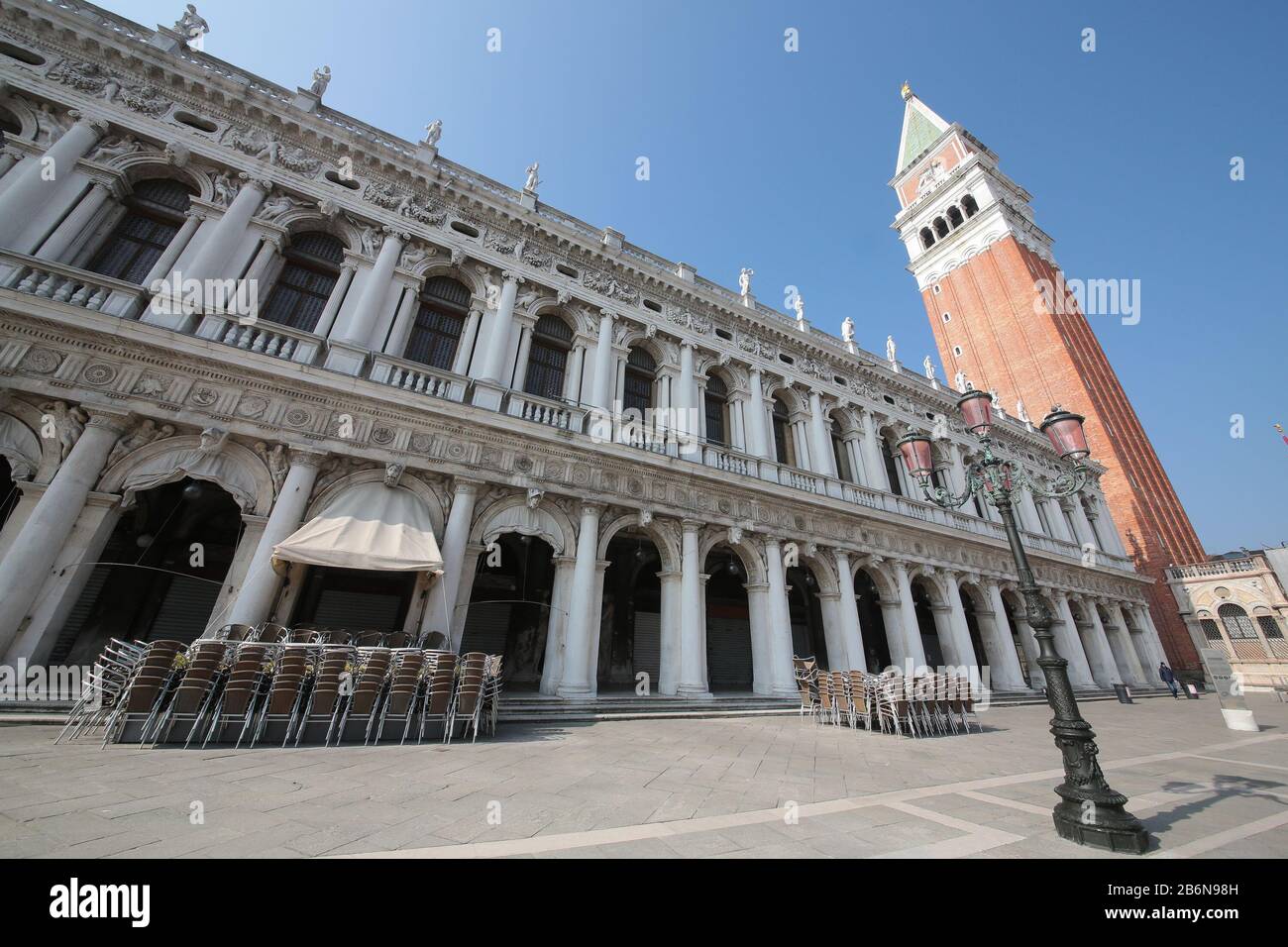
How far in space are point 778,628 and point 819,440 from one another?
661 cm

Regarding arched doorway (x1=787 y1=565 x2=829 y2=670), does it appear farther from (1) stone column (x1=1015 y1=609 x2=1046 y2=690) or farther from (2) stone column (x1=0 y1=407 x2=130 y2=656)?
(2) stone column (x1=0 y1=407 x2=130 y2=656)

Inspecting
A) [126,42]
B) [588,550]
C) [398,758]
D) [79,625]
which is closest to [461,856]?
[398,758]

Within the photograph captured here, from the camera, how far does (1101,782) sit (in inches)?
130

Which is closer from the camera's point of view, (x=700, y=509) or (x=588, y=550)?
(x=588, y=550)

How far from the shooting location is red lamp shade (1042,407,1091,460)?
5.48m

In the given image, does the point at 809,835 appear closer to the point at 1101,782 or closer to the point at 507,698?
the point at 1101,782

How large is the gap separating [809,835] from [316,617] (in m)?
9.73

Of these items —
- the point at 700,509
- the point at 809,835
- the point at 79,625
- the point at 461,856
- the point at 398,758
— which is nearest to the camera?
the point at 461,856

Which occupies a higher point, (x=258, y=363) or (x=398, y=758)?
(x=258, y=363)

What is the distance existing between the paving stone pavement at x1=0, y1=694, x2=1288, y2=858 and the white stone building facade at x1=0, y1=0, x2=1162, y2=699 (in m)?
3.40

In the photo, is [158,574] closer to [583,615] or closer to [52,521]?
[52,521]

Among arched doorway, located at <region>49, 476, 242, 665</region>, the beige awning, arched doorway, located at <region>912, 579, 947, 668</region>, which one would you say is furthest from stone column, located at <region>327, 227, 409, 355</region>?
arched doorway, located at <region>912, 579, 947, 668</region>

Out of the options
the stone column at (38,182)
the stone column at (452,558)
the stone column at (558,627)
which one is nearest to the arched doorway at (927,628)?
the stone column at (558,627)

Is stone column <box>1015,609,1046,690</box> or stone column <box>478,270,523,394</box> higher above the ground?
stone column <box>478,270,523,394</box>
